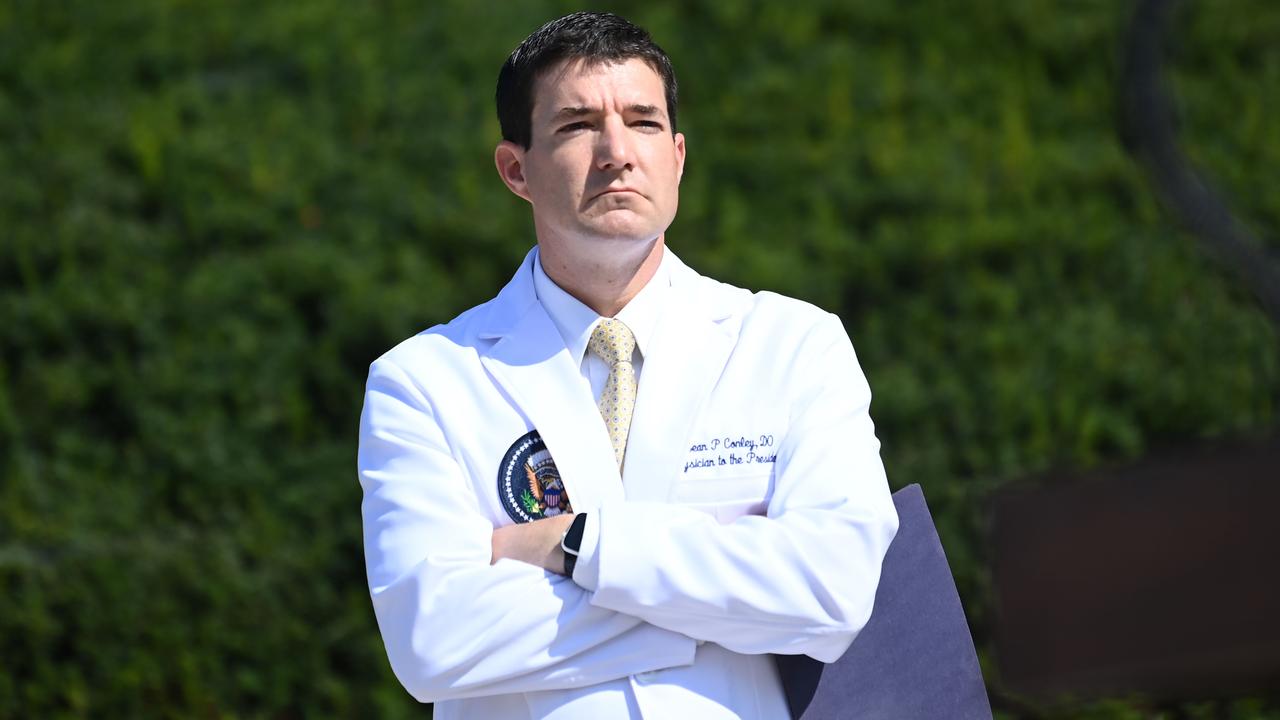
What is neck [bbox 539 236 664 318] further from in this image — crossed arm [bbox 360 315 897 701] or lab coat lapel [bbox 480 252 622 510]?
crossed arm [bbox 360 315 897 701]

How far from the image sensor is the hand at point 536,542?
2.28m

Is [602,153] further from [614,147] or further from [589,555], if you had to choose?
[589,555]

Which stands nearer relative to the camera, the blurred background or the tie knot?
the tie knot

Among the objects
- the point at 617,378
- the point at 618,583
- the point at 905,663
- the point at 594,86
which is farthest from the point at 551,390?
the point at 905,663

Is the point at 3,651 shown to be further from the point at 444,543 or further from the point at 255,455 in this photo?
the point at 444,543

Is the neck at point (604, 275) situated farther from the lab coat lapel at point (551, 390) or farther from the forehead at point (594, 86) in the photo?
the forehead at point (594, 86)

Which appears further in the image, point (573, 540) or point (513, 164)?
point (513, 164)

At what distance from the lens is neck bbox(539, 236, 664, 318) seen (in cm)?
245

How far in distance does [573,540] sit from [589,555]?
0.04 m

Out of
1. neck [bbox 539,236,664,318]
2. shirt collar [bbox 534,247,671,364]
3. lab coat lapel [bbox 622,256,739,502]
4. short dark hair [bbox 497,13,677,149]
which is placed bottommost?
lab coat lapel [bbox 622,256,739,502]

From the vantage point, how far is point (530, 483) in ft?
7.80

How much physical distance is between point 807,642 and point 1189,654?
0.95 metres

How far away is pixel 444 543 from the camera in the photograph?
2.30m

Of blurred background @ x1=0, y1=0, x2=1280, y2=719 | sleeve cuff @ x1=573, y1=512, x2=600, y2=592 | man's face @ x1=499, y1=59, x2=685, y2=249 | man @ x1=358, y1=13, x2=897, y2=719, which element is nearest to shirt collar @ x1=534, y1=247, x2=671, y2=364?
man @ x1=358, y1=13, x2=897, y2=719
